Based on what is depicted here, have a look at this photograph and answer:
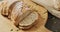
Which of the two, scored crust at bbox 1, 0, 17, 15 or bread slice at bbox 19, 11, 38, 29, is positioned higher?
scored crust at bbox 1, 0, 17, 15

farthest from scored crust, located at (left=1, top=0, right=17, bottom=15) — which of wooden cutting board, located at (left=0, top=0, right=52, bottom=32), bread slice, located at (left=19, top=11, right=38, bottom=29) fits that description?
bread slice, located at (left=19, top=11, right=38, bottom=29)

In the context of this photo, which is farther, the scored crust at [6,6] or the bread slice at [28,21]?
the scored crust at [6,6]

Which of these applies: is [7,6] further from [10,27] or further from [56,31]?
[56,31]

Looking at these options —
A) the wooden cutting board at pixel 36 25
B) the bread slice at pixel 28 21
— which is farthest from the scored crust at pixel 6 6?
the bread slice at pixel 28 21

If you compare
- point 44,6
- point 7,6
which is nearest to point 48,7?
point 44,6

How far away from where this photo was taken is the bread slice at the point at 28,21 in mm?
1342

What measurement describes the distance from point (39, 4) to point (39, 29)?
34cm

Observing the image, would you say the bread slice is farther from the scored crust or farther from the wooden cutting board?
the scored crust

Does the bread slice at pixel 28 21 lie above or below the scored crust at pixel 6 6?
below

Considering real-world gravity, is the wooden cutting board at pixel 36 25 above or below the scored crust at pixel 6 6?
below

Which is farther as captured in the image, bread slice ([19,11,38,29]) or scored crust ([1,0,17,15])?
scored crust ([1,0,17,15])

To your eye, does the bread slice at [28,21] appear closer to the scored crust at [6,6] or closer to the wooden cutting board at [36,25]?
the wooden cutting board at [36,25]

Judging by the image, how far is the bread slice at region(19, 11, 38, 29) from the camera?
134cm

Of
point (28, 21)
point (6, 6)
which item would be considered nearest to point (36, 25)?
point (28, 21)
